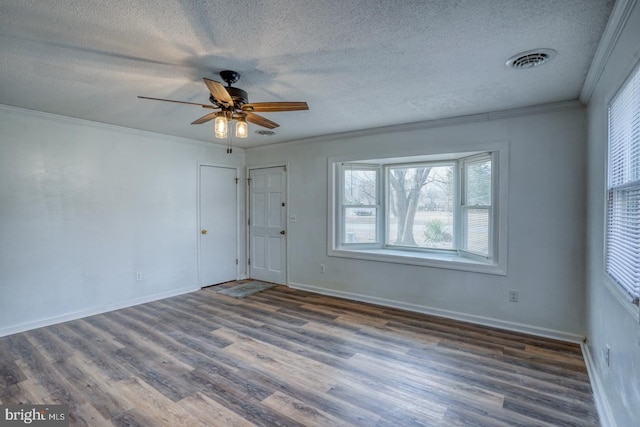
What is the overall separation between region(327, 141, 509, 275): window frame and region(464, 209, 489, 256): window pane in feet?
0.33

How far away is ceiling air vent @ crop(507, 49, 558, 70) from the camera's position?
2.14 metres

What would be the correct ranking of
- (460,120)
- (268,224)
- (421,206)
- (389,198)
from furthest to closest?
(268,224), (389,198), (421,206), (460,120)

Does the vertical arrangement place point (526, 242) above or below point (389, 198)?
below

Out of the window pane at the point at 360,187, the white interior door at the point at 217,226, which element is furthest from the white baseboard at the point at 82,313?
the window pane at the point at 360,187

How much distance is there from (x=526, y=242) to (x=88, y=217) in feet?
16.6

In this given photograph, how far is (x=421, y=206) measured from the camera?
457cm

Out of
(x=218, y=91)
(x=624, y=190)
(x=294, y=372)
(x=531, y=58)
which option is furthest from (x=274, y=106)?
(x=624, y=190)

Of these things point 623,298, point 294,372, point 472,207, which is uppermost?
point 472,207

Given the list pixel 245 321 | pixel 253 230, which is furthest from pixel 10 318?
pixel 253 230

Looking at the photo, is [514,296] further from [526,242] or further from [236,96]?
[236,96]

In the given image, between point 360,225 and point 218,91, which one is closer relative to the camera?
point 218,91

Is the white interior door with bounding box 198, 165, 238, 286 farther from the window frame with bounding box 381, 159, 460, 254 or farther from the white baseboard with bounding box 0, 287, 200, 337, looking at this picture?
the window frame with bounding box 381, 159, 460, 254

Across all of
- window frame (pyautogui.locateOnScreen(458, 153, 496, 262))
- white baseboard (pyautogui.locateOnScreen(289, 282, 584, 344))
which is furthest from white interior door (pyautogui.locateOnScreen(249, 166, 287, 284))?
window frame (pyautogui.locateOnScreen(458, 153, 496, 262))

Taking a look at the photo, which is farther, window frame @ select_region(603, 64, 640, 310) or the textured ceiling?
the textured ceiling
